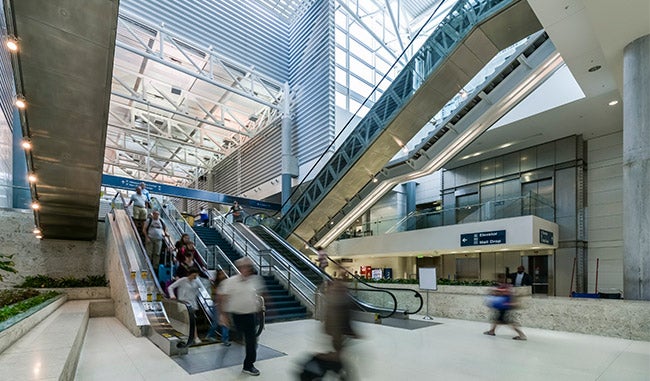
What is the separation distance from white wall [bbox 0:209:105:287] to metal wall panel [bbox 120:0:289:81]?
908 centimetres

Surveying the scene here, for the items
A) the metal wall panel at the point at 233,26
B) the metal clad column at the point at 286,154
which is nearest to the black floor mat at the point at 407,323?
the metal clad column at the point at 286,154

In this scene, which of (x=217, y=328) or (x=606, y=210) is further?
(x=606, y=210)

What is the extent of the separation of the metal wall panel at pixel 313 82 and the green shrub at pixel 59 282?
10.6m

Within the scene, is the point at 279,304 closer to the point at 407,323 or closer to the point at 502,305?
the point at 407,323

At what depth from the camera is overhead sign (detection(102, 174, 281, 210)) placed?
17.1 m

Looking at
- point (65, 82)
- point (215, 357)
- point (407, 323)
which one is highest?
point (65, 82)

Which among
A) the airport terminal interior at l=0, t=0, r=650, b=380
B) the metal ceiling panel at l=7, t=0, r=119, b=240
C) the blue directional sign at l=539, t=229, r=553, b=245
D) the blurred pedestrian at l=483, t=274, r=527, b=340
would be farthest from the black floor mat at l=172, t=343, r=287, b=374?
the blue directional sign at l=539, t=229, r=553, b=245

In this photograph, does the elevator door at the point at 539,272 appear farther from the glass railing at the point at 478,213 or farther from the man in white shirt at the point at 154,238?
the man in white shirt at the point at 154,238

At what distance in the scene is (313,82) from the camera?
19.1 m

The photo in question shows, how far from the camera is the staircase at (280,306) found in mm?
8555

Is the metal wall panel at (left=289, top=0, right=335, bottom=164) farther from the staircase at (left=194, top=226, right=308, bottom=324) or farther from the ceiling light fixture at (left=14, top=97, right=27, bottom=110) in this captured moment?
the ceiling light fixture at (left=14, top=97, right=27, bottom=110)

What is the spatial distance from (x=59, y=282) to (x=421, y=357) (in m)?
10.6

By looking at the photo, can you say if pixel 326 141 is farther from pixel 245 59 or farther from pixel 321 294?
pixel 321 294

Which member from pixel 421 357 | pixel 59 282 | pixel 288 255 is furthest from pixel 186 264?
pixel 421 357
